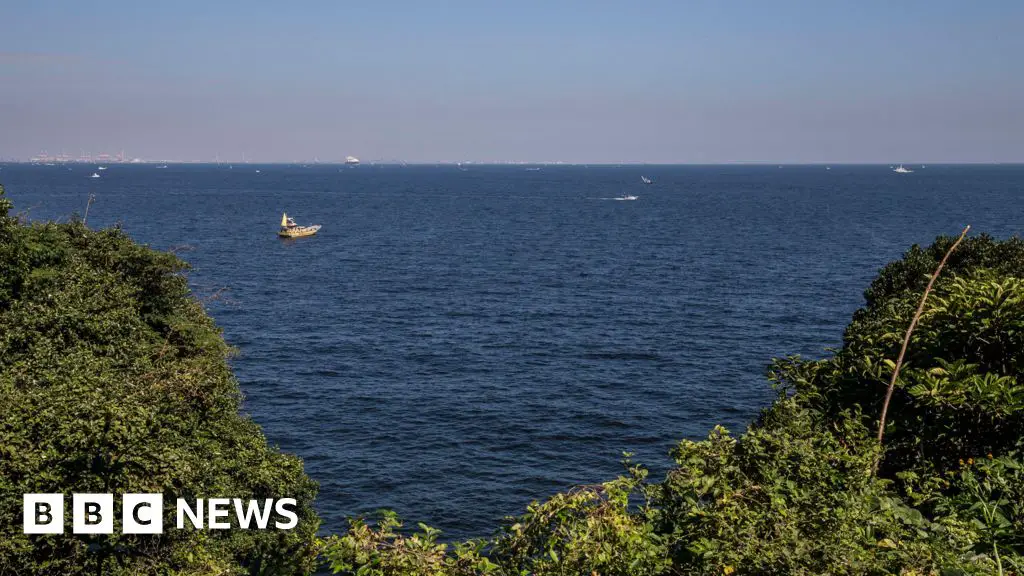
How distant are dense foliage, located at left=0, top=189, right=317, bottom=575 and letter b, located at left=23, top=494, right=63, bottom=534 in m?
0.23

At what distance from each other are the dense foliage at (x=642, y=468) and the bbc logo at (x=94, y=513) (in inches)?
12.3

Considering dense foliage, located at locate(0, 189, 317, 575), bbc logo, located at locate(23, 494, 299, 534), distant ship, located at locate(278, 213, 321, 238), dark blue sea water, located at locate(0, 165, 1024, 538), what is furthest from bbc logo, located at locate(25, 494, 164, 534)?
distant ship, located at locate(278, 213, 321, 238)

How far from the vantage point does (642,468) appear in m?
18.3

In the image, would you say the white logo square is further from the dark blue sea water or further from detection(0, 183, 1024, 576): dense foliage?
the dark blue sea water

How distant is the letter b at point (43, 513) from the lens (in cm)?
1756

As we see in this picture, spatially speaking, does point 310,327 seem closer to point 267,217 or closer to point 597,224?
point 597,224

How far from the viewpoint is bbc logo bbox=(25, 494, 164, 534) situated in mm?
17641

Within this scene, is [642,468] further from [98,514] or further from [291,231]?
[291,231]

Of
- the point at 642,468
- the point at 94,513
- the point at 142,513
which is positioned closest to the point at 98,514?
the point at 94,513

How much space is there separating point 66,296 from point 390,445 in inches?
921

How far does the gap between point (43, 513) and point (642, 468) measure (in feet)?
43.8

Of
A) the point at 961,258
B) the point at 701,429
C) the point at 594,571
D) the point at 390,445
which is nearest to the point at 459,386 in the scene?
the point at 390,445

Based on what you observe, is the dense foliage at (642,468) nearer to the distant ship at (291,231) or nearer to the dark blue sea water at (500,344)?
the dark blue sea water at (500,344)

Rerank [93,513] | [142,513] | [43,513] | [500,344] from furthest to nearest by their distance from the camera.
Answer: [500,344], [142,513], [93,513], [43,513]
